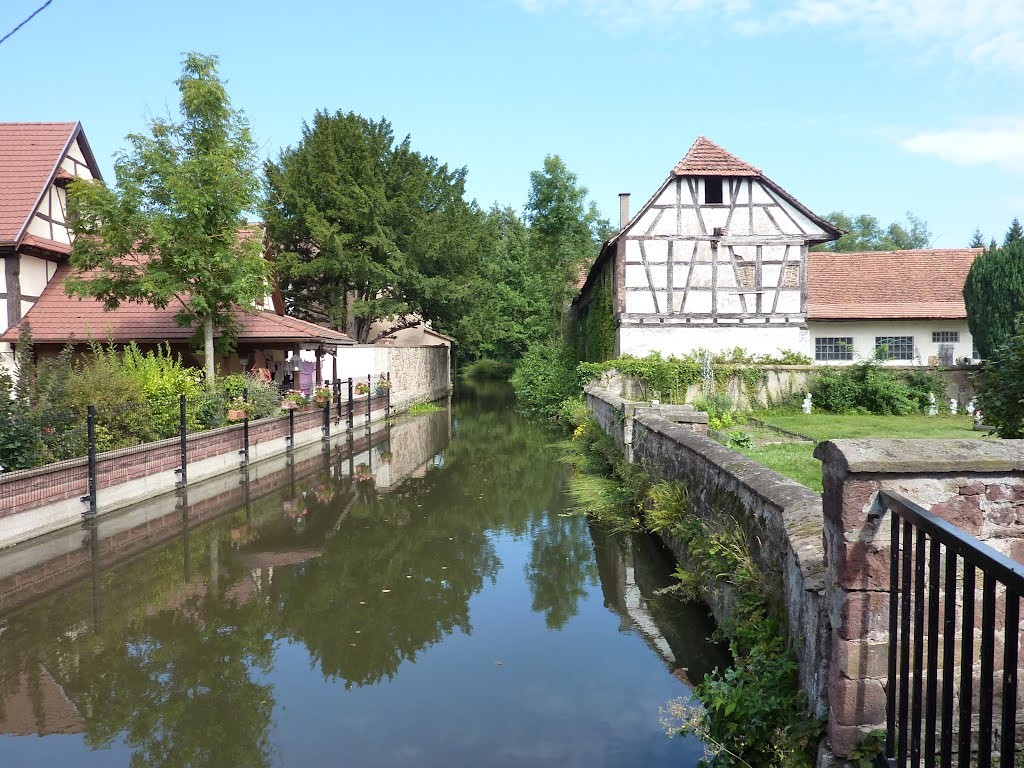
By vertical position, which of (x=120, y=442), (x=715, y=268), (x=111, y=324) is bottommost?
(x=120, y=442)

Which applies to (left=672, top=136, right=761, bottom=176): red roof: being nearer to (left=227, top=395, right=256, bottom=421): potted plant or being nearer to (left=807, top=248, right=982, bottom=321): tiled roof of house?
(left=807, top=248, right=982, bottom=321): tiled roof of house

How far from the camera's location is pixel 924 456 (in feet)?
11.8

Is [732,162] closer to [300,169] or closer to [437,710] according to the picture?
[300,169]

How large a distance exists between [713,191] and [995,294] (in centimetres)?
1050

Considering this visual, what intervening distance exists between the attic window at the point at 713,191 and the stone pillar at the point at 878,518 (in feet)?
81.4

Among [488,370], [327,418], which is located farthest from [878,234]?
[327,418]

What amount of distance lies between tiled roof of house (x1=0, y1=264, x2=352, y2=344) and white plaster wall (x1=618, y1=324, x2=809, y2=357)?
11.1m

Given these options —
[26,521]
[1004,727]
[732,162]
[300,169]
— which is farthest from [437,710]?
[300,169]

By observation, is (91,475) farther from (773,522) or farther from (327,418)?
(327,418)

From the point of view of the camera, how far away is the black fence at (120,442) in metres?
10.9

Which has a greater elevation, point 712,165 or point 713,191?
point 712,165

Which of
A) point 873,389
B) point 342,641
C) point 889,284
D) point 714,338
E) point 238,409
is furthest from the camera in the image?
point 889,284

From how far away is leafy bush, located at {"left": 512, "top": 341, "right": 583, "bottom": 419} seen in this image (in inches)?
1228

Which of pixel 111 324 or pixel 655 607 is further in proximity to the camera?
pixel 111 324
